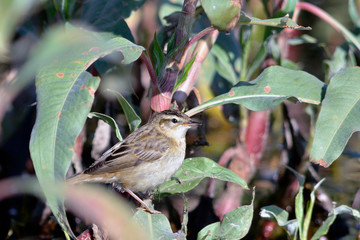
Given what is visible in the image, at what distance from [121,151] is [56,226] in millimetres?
1148

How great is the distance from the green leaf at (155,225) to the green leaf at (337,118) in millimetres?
923

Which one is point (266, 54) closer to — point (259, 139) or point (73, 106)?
point (259, 139)

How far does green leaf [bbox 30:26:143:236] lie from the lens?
197 cm

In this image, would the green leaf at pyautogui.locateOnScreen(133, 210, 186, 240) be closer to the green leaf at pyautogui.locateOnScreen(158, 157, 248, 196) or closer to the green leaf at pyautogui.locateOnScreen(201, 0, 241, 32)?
the green leaf at pyautogui.locateOnScreen(158, 157, 248, 196)

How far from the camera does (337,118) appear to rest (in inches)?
114

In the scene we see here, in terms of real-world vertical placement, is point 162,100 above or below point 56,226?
above

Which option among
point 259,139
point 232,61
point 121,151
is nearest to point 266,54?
point 232,61

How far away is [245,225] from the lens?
2.81 m

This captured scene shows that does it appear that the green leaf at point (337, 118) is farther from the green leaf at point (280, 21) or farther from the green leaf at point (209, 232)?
the green leaf at point (209, 232)

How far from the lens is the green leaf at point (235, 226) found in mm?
2799

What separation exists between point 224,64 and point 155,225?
2.05m

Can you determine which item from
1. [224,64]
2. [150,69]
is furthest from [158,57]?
[224,64]

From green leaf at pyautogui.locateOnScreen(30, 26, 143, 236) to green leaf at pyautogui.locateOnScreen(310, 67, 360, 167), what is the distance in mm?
1170

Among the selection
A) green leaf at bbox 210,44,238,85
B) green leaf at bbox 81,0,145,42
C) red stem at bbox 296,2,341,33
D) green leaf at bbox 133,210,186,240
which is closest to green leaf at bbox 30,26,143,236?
green leaf at bbox 133,210,186,240
